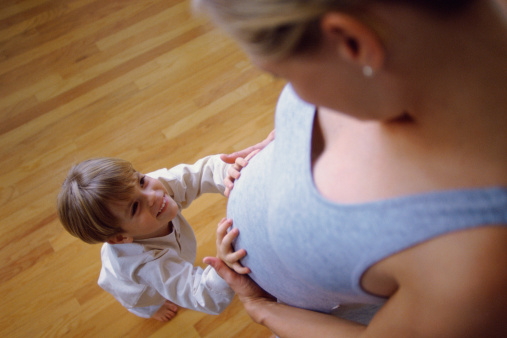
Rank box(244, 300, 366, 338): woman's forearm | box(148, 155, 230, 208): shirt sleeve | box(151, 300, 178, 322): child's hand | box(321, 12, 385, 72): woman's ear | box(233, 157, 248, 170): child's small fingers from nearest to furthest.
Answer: box(321, 12, 385, 72): woman's ear, box(244, 300, 366, 338): woman's forearm, box(233, 157, 248, 170): child's small fingers, box(148, 155, 230, 208): shirt sleeve, box(151, 300, 178, 322): child's hand

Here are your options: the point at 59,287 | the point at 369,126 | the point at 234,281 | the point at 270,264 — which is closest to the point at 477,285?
the point at 369,126

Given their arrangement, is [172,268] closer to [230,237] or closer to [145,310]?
[145,310]

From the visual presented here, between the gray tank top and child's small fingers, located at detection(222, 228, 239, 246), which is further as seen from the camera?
child's small fingers, located at detection(222, 228, 239, 246)

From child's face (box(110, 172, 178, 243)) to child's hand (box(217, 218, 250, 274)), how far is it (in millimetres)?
338

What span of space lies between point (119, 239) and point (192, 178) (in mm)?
258

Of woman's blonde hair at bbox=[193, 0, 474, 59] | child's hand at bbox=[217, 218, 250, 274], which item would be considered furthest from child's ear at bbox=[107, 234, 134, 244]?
woman's blonde hair at bbox=[193, 0, 474, 59]

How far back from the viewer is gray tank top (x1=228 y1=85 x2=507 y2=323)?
0.37 m

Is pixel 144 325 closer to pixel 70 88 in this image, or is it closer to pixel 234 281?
pixel 234 281

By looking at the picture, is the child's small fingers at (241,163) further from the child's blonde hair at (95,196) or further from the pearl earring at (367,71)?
the pearl earring at (367,71)

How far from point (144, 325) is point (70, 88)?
1.09 metres

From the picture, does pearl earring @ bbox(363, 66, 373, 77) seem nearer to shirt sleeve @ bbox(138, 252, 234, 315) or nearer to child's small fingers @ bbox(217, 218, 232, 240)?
child's small fingers @ bbox(217, 218, 232, 240)

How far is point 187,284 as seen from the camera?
1.07 metres

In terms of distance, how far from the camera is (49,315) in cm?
137

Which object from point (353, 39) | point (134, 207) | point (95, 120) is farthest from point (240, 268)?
point (95, 120)
